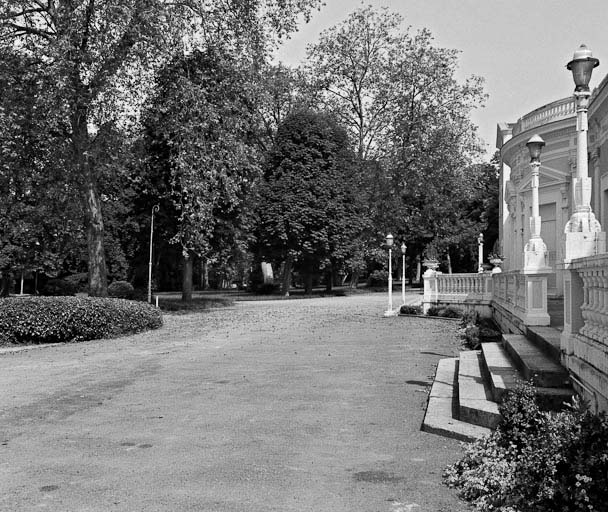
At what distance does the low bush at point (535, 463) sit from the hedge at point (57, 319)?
562 inches

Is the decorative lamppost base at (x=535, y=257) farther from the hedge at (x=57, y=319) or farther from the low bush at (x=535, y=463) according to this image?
the hedge at (x=57, y=319)

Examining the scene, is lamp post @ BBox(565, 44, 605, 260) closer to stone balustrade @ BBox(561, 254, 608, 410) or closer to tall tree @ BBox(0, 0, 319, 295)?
stone balustrade @ BBox(561, 254, 608, 410)

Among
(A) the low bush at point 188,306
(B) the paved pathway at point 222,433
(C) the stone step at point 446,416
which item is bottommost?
(B) the paved pathway at point 222,433

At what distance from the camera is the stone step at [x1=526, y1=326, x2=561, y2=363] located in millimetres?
8342

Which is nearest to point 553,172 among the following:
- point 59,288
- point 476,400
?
point 476,400

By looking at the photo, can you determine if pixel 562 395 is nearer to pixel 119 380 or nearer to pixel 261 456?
pixel 261 456

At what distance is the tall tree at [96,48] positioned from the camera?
21.2 meters

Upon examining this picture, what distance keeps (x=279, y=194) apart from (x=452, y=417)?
40.9m

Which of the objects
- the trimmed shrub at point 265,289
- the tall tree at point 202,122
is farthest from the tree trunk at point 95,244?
the trimmed shrub at point 265,289

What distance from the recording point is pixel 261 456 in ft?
19.8

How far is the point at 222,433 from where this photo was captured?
22.8 ft

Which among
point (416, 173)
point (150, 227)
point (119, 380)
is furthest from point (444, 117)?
point (119, 380)

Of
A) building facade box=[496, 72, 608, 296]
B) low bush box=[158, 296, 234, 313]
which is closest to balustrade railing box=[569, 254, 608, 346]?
building facade box=[496, 72, 608, 296]

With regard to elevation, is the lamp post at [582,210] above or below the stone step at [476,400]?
above
